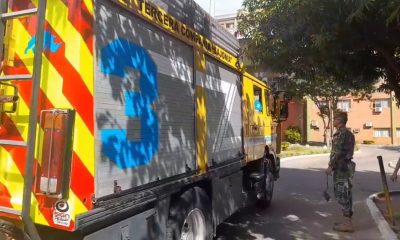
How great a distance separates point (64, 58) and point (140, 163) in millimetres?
1136

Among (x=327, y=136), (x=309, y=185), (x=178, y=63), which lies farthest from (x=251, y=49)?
(x=327, y=136)

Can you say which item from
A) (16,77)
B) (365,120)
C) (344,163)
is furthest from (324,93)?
(16,77)

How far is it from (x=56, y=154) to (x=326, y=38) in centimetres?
406

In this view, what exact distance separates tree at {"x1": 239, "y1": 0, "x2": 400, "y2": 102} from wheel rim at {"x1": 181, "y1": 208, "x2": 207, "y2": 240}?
2730 millimetres

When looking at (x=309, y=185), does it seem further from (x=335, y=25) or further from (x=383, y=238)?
(x=335, y=25)

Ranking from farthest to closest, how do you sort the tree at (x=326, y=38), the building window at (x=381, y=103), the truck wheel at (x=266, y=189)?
the building window at (x=381, y=103) → the truck wheel at (x=266, y=189) → the tree at (x=326, y=38)

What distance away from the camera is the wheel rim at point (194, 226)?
4828 millimetres

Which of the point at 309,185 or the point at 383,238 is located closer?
the point at 383,238

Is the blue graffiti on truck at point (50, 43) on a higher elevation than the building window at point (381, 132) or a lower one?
higher

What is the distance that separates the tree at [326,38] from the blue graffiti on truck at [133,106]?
2.20 m

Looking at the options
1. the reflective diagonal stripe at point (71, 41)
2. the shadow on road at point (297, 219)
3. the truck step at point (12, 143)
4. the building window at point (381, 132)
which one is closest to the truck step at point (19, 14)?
the reflective diagonal stripe at point (71, 41)

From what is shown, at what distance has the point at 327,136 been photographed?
3591 cm

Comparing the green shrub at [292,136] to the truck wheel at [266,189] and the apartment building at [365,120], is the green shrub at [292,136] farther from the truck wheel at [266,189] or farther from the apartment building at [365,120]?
the truck wheel at [266,189]

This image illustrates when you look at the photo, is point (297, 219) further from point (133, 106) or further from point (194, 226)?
point (133, 106)
